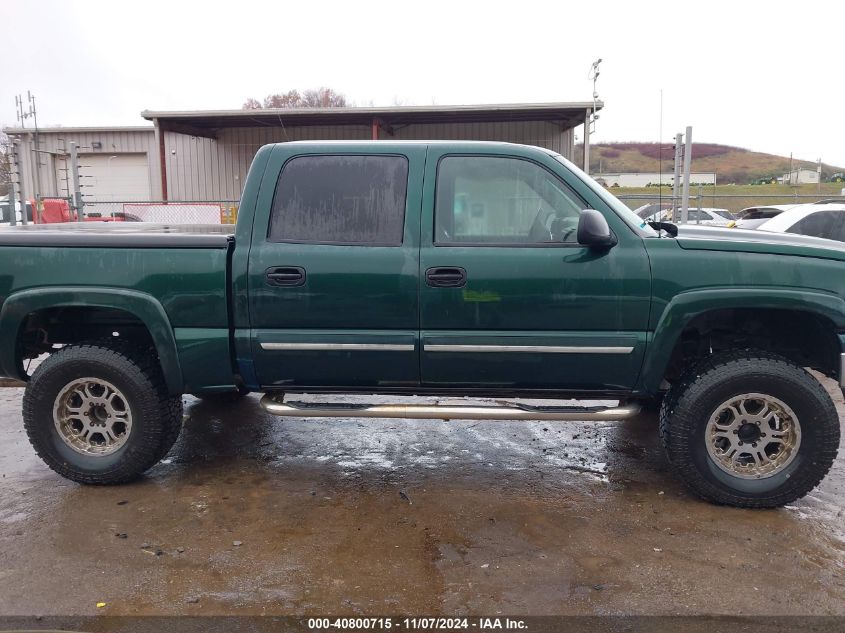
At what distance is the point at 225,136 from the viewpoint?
25047 mm

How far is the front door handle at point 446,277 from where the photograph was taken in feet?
12.6

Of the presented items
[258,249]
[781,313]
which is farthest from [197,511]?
[781,313]

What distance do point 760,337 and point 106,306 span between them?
384 centimetres

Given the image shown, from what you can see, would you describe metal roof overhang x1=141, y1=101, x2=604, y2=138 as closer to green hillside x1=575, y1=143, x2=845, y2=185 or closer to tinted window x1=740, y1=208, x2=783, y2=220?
tinted window x1=740, y1=208, x2=783, y2=220

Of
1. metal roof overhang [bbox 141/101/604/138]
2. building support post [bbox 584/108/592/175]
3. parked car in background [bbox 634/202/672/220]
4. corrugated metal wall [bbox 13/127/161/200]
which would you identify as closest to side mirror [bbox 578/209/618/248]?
parked car in background [bbox 634/202/672/220]

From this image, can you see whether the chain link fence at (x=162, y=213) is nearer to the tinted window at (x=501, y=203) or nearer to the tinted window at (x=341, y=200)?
the tinted window at (x=341, y=200)

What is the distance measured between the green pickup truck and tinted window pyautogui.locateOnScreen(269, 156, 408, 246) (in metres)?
0.01

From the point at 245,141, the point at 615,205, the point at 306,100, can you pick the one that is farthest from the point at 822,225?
the point at 306,100

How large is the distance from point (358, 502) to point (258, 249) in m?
1.56

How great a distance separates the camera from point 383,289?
12.8 ft

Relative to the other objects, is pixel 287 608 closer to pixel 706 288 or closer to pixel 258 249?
pixel 258 249

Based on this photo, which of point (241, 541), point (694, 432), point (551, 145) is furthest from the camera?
point (551, 145)

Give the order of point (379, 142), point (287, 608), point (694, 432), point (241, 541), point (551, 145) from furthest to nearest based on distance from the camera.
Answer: point (551, 145), point (379, 142), point (694, 432), point (241, 541), point (287, 608)

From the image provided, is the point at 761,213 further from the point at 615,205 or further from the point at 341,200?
the point at 341,200
